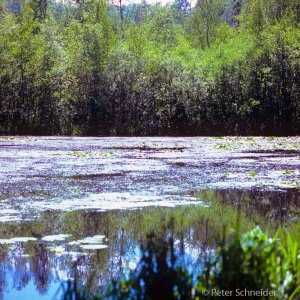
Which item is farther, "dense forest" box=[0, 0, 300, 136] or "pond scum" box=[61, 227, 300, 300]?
"dense forest" box=[0, 0, 300, 136]

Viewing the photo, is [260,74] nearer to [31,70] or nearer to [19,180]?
[31,70]

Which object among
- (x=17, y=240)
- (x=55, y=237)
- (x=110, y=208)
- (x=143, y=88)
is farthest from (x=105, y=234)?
(x=143, y=88)

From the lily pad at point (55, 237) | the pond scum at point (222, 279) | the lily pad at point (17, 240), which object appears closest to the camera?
the pond scum at point (222, 279)

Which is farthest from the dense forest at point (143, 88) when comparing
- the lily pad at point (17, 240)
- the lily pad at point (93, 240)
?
the lily pad at point (17, 240)

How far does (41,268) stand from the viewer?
5.13 metres

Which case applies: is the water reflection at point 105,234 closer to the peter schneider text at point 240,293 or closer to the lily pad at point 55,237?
the lily pad at point 55,237

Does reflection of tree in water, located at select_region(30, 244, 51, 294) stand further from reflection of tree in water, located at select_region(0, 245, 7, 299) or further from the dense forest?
the dense forest

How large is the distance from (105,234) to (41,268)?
1412mm

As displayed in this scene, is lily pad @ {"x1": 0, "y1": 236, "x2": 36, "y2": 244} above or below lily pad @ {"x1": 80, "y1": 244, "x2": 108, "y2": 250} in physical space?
above

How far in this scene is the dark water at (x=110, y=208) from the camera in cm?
515

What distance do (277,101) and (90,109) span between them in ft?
35.5

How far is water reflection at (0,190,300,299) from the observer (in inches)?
191

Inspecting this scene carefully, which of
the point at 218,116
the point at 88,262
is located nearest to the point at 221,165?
the point at 88,262

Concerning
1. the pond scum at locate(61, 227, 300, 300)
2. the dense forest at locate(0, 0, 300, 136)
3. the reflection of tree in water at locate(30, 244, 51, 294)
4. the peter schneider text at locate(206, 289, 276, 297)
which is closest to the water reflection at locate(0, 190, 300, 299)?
the reflection of tree in water at locate(30, 244, 51, 294)
